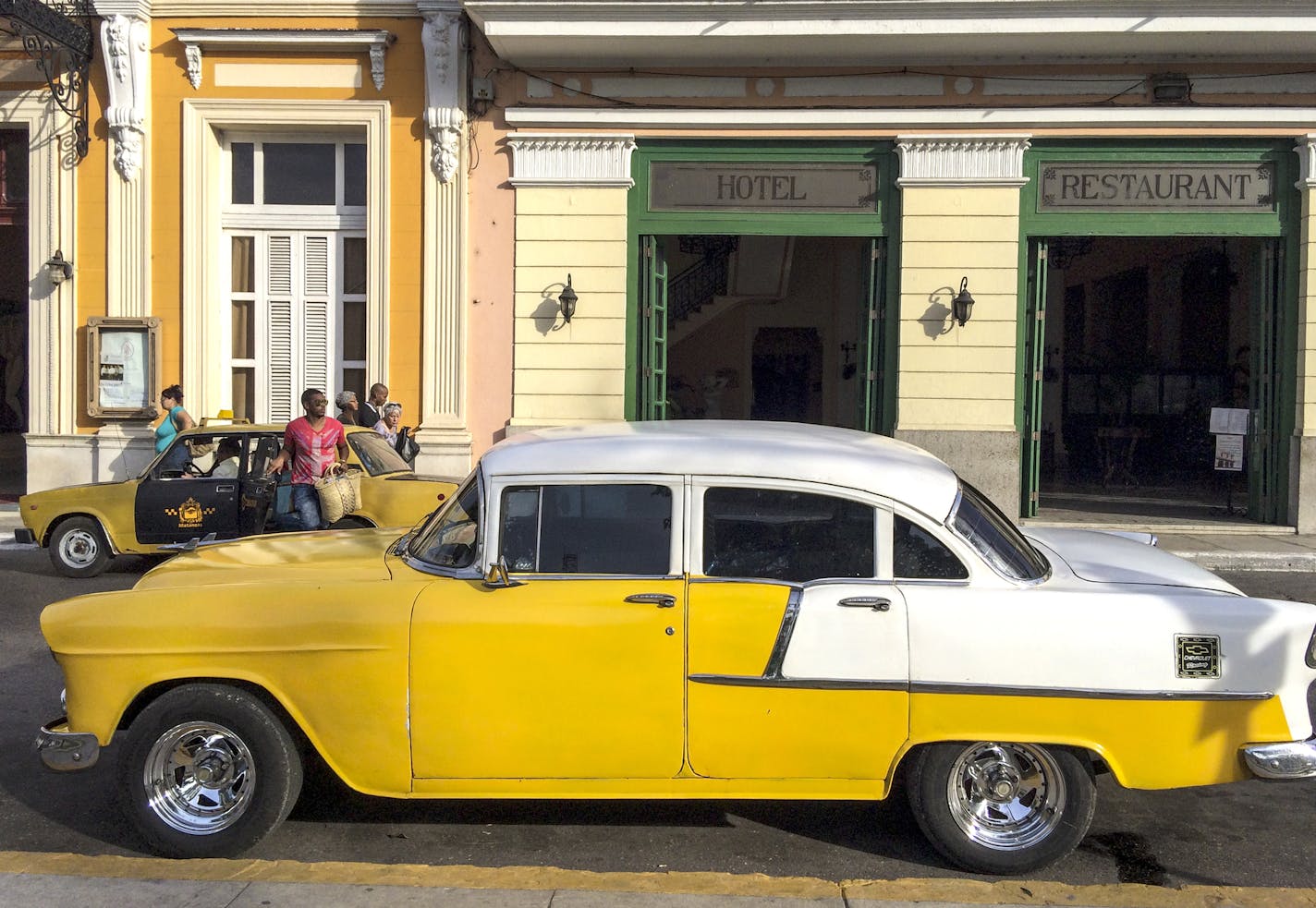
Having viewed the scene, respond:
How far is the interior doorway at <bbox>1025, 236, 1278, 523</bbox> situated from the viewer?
60.6 ft

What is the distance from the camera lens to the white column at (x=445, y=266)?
551 inches

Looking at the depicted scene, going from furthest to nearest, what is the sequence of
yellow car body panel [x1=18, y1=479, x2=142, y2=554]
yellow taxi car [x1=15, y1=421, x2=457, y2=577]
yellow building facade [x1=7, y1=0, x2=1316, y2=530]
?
1. yellow building facade [x1=7, y1=0, x2=1316, y2=530]
2. yellow car body panel [x1=18, y1=479, x2=142, y2=554]
3. yellow taxi car [x1=15, y1=421, x2=457, y2=577]

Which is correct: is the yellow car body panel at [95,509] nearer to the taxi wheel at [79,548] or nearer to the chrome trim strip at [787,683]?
the taxi wheel at [79,548]

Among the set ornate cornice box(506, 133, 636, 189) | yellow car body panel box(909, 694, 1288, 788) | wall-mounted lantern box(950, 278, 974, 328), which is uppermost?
ornate cornice box(506, 133, 636, 189)

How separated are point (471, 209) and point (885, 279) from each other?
16.7ft

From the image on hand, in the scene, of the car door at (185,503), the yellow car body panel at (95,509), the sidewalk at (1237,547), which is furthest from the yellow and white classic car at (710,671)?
the sidewalk at (1237,547)

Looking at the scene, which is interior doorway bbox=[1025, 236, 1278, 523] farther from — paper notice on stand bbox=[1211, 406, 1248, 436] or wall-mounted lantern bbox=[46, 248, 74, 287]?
wall-mounted lantern bbox=[46, 248, 74, 287]

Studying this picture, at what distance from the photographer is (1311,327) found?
1338cm

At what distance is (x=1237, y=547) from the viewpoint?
12352 mm

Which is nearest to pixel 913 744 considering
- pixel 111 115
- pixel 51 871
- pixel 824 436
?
pixel 824 436

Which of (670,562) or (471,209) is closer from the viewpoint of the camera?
(670,562)

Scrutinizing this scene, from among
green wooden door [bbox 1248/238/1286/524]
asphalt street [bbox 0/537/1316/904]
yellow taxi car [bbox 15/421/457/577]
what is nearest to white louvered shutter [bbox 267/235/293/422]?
yellow taxi car [bbox 15/421/457/577]

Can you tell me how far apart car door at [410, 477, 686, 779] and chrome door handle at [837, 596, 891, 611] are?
591 mm

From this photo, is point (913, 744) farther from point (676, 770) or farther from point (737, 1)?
point (737, 1)
